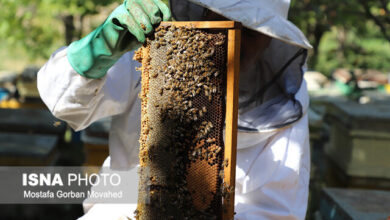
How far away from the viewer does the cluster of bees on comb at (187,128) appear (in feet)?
5.41

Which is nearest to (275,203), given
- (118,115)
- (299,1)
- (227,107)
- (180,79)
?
(227,107)

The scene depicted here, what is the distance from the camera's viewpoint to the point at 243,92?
2.33 metres

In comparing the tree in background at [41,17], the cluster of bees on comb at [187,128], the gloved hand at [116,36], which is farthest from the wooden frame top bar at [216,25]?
the tree in background at [41,17]

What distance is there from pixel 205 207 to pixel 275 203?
0.51 metres

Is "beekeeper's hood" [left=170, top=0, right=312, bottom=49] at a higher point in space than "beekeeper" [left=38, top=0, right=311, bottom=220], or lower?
higher

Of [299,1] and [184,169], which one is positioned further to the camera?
[299,1]

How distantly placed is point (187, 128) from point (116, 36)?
514 mm

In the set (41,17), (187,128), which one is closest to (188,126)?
(187,128)

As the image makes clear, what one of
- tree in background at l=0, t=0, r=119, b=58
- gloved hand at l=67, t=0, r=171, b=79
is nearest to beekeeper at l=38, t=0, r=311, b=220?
gloved hand at l=67, t=0, r=171, b=79

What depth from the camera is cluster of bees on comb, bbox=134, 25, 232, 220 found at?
64.9 inches

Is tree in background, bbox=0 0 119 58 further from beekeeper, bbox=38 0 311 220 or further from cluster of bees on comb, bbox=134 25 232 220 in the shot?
cluster of bees on comb, bbox=134 25 232 220

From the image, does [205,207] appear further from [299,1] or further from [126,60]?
[299,1]

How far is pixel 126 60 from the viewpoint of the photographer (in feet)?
7.43

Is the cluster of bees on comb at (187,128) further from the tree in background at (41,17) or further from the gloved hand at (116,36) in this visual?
the tree in background at (41,17)
